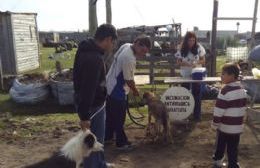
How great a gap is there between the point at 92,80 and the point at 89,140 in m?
0.61

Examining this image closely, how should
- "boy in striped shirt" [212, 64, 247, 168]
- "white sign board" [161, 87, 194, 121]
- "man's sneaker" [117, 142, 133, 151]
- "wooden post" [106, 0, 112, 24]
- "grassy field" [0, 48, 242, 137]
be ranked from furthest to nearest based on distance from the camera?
1. "wooden post" [106, 0, 112, 24]
2. "grassy field" [0, 48, 242, 137]
3. "white sign board" [161, 87, 194, 121]
4. "man's sneaker" [117, 142, 133, 151]
5. "boy in striped shirt" [212, 64, 247, 168]

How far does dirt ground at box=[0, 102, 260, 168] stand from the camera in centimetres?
636

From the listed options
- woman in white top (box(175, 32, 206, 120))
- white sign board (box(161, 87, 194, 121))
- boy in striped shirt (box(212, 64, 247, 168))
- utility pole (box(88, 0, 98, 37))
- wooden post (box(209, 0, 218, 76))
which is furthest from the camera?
utility pole (box(88, 0, 98, 37))

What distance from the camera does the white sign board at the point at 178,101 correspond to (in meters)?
7.95

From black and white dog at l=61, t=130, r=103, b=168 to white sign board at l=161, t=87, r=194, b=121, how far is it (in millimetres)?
3800

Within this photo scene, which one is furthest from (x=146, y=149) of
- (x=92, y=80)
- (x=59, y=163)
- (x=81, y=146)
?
(x=92, y=80)

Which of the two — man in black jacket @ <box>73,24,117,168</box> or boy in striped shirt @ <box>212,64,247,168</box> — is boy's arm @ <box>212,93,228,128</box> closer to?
boy in striped shirt @ <box>212,64,247,168</box>

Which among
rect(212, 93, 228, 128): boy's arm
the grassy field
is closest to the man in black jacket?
rect(212, 93, 228, 128): boy's arm

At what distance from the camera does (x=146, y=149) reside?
22.9 ft

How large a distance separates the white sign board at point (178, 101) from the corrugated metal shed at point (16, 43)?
388 inches

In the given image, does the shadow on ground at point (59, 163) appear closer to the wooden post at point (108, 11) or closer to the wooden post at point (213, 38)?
the wooden post at point (108, 11)

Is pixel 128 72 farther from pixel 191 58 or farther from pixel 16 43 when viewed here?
pixel 16 43

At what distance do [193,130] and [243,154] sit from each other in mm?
1457

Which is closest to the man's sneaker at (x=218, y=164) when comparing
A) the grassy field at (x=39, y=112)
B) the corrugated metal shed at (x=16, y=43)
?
the grassy field at (x=39, y=112)
